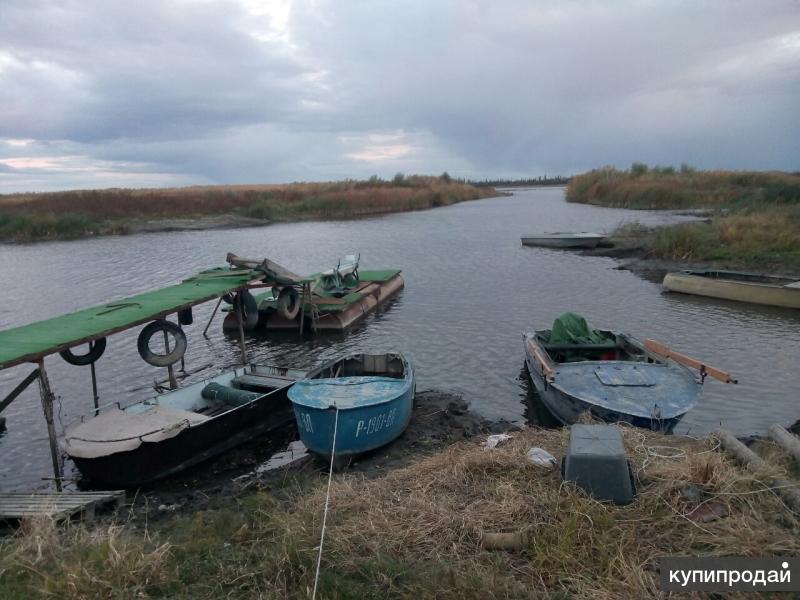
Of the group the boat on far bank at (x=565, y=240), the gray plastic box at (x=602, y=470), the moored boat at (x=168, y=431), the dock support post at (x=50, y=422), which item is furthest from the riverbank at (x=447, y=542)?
the boat on far bank at (x=565, y=240)

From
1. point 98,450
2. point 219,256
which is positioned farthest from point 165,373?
point 219,256

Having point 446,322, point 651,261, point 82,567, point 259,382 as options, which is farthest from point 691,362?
point 651,261

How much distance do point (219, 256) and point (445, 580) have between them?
33146 mm

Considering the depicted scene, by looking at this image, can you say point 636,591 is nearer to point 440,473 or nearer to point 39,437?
point 440,473

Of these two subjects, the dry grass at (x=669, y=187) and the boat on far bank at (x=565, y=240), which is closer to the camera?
the boat on far bank at (x=565, y=240)

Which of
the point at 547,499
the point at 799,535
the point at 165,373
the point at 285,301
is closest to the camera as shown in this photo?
the point at 799,535

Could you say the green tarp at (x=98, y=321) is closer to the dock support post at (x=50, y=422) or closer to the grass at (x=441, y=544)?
the dock support post at (x=50, y=422)

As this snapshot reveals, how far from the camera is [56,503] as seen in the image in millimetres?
7758

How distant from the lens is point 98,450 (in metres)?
8.81

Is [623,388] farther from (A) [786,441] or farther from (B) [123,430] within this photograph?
(B) [123,430]

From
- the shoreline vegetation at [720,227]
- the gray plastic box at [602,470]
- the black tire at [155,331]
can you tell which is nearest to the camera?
the gray plastic box at [602,470]

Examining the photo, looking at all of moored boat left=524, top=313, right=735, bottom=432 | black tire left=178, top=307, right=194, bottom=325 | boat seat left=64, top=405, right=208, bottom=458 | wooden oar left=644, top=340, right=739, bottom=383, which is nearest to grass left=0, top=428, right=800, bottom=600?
boat seat left=64, top=405, right=208, bottom=458

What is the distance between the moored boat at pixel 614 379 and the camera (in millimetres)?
9391

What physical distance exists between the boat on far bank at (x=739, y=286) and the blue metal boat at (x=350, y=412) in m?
15.0
